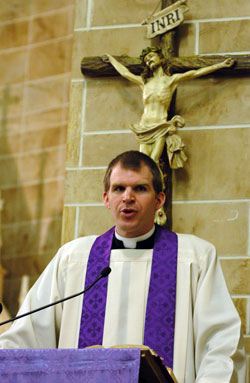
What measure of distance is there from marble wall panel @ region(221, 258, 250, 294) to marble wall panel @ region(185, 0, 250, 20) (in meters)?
2.13

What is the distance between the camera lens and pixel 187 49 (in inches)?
287

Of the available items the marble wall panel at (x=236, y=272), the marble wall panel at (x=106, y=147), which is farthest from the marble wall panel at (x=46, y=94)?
the marble wall panel at (x=236, y=272)

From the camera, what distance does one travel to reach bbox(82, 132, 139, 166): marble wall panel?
23.4ft

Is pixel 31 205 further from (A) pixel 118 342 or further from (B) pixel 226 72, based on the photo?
(A) pixel 118 342

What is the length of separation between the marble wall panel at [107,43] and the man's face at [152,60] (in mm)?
437

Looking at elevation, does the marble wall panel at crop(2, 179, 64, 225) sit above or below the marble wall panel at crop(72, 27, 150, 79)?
below

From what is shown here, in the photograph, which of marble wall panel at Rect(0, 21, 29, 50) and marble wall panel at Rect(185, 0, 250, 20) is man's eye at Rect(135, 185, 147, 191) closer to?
marble wall panel at Rect(185, 0, 250, 20)

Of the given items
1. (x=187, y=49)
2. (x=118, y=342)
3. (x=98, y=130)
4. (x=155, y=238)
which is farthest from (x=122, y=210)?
(x=187, y=49)

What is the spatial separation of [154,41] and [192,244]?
98.3 inches

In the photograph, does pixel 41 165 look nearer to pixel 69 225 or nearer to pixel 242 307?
pixel 69 225

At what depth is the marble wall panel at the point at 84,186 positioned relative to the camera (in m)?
7.02

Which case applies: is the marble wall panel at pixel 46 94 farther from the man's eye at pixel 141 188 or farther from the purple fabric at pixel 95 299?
the man's eye at pixel 141 188

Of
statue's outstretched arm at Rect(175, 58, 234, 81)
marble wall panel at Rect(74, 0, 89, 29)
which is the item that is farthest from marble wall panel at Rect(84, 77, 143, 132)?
marble wall panel at Rect(74, 0, 89, 29)

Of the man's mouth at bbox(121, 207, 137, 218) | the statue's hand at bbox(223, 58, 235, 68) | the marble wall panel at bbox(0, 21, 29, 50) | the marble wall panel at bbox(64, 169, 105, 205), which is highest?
the marble wall panel at bbox(0, 21, 29, 50)
